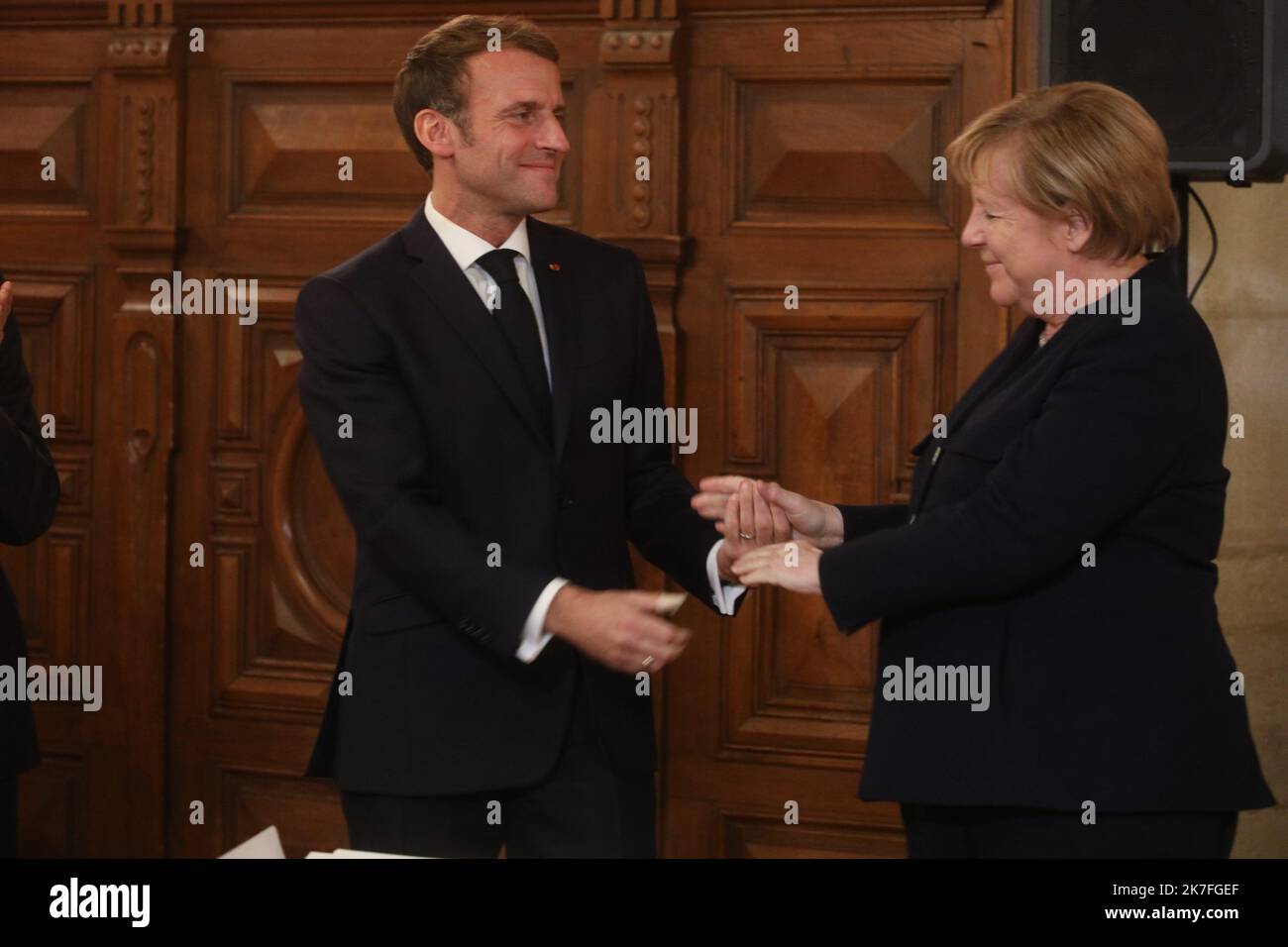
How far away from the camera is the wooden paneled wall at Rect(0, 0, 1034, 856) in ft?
12.3

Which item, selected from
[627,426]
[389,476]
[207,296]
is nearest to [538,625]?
[389,476]

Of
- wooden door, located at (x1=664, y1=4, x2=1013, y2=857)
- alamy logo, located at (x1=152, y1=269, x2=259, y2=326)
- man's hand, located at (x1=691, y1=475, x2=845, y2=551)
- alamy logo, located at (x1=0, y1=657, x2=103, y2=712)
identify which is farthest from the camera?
alamy logo, located at (x1=0, y1=657, x2=103, y2=712)

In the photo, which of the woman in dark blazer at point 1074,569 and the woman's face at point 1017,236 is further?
the woman's face at point 1017,236

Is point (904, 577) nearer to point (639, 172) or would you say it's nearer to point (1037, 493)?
point (1037, 493)

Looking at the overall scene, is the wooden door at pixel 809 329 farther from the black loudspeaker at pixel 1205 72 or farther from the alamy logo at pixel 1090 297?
the alamy logo at pixel 1090 297

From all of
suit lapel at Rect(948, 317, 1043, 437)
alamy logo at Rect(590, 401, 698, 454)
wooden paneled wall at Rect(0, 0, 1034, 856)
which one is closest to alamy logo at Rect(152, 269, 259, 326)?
wooden paneled wall at Rect(0, 0, 1034, 856)

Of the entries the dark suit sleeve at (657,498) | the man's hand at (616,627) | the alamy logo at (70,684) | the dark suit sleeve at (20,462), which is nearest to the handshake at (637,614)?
the man's hand at (616,627)

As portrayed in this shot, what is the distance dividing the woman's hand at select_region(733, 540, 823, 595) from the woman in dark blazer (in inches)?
3.7

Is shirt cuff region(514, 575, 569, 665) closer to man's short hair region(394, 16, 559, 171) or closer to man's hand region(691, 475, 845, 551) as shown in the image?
man's hand region(691, 475, 845, 551)

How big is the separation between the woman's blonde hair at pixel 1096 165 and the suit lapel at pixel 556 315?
2.40 feet

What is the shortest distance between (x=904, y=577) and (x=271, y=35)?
2.56 metres

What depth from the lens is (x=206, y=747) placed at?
4.20m

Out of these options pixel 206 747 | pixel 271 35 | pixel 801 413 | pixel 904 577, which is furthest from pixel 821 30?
pixel 206 747

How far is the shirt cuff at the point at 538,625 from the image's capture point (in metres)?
2.37
